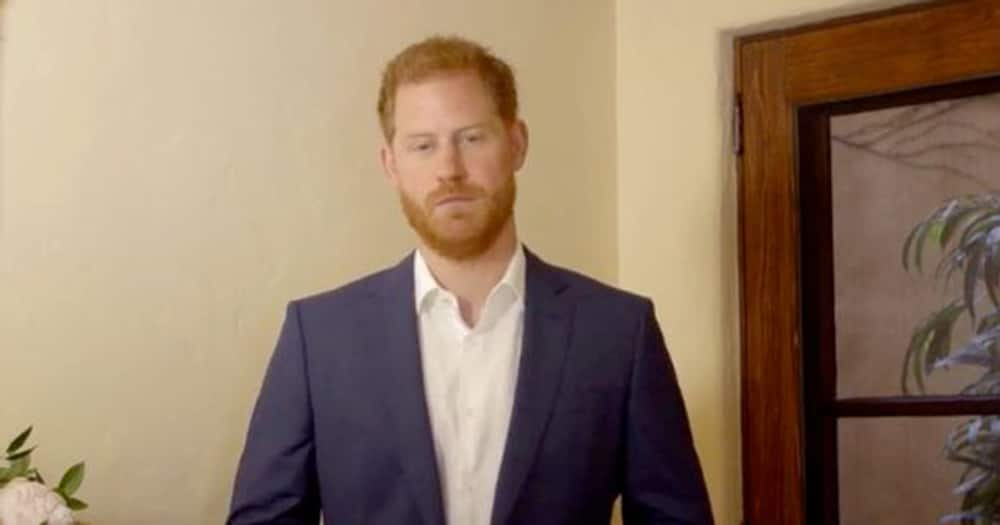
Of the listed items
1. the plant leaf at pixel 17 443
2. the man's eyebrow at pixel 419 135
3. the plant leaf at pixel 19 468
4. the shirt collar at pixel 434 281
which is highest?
the man's eyebrow at pixel 419 135

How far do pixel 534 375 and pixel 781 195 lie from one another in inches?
32.5

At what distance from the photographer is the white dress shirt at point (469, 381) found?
127cm

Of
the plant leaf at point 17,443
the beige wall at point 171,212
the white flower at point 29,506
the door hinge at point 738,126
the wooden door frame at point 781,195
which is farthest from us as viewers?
the door hinge at point 738,126

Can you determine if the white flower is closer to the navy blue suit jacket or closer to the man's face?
the navy blue suit jacket

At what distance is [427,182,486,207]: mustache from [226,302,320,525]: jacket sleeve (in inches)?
7.8

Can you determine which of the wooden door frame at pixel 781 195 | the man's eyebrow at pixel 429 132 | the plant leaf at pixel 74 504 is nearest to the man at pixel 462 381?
the man's eyebrow at pixel 429 132

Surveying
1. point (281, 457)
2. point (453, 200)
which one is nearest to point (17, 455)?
point (281, 457)

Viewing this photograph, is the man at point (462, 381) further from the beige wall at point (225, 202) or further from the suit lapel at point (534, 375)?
the beige wall at point (225, 202)

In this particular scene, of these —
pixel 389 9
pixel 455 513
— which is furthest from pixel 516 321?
pixel 389 9

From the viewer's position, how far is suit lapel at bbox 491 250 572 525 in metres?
1.25

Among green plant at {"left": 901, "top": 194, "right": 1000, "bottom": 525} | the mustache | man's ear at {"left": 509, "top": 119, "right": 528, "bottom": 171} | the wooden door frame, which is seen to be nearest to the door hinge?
the wooden door frame

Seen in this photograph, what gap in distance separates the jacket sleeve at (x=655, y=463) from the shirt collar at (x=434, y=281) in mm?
137

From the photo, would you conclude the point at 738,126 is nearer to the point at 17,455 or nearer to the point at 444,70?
the point at 444,70

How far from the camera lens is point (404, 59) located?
1333 millimetres
